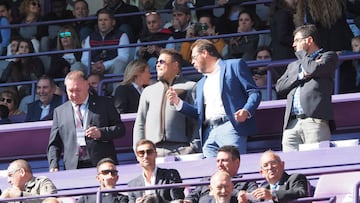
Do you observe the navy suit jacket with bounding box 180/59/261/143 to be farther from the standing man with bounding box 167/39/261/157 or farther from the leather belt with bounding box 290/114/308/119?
the leather belt with bounding box 290/114/308/119

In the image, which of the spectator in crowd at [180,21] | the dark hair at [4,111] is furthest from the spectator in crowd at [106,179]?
the spectator in crowd at [180,21]

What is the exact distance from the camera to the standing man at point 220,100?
17922 mm

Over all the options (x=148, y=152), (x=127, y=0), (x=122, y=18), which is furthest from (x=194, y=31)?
(x=148, y=152)

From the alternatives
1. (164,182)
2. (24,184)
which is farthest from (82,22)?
(164,182)

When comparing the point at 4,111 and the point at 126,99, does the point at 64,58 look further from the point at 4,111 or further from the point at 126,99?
the point at 126,99

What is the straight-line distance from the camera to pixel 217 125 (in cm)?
1803

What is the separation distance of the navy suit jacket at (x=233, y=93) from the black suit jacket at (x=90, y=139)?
2.78 ft

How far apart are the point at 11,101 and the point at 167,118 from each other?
447 centimetres

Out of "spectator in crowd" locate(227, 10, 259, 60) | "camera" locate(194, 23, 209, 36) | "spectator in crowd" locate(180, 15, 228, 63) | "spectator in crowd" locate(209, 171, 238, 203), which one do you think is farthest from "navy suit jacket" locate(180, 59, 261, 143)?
"camera" locate(194, 23, 209, 36)

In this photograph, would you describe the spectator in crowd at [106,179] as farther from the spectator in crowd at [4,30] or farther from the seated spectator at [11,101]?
the spectator in crowd at [4,30]

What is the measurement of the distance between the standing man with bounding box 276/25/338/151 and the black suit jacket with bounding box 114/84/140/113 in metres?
2.36

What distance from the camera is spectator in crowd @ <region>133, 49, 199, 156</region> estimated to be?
18.5 m

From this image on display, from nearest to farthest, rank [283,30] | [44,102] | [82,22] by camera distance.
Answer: [283,30], [44,102], [82,22]

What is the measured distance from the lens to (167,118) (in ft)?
60.7
